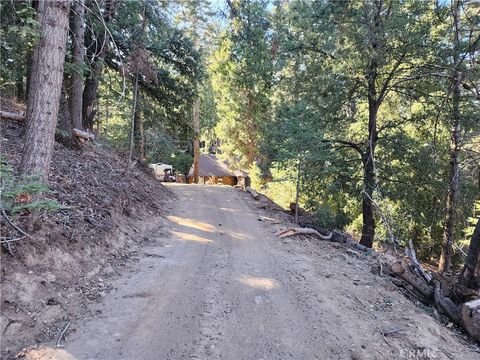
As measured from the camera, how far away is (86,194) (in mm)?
6109

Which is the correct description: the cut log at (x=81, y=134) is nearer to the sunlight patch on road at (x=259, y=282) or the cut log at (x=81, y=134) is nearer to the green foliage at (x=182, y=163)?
the sunlight patch on road at (x=259, y=282)

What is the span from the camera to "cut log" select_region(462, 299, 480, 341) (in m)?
4.63

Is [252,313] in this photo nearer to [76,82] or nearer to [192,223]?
[192,223]

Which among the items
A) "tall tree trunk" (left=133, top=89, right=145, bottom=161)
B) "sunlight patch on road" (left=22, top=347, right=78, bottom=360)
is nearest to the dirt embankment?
"sunlight patch on road" (left=22, top=347, right=78, bottom=360)

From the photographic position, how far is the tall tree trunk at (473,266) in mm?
5992

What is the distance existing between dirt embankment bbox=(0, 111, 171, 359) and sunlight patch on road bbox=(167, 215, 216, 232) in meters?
0.85

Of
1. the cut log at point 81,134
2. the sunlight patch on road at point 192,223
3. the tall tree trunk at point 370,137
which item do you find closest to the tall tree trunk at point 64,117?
the cut log at point 81,134

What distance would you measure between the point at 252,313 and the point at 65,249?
260 cm

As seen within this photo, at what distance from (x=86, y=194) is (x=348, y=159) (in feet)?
31.9

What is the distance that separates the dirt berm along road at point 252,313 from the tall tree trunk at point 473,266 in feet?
4.50

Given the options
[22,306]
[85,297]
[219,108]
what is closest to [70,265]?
[85,297]

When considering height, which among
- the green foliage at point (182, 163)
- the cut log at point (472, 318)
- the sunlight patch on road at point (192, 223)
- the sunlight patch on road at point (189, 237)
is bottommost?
the cut log at point (472, 318)

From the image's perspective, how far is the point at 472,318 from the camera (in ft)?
15.5

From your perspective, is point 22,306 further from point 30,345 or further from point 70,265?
point 70,265
